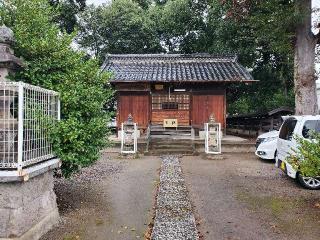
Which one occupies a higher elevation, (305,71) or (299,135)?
(305,71)

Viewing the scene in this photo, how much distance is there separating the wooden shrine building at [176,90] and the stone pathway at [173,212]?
→ 920 centimetres

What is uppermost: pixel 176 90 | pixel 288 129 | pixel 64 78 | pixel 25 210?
pixel 176 90

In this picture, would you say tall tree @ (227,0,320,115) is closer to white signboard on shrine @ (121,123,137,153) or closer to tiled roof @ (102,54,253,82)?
tiled roof @ (102,54,253,82)

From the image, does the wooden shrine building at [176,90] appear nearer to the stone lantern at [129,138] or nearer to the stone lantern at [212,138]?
the stone lantern at [129,138]

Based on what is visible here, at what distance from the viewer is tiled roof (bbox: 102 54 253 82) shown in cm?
1900

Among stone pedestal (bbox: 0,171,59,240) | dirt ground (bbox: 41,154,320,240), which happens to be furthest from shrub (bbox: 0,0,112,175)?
dirt ground (bbox: 41,154,320,240)

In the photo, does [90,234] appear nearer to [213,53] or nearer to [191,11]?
[213,53]

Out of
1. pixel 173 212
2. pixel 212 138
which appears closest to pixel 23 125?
pixel 173 212

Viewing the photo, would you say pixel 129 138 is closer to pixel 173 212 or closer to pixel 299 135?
pixel 299 135

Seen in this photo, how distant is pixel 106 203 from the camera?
788 centimetres

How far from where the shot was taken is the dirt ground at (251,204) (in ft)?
19.8

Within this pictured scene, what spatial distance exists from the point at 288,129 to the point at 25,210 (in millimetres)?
7491

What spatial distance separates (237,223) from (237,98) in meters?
20.1

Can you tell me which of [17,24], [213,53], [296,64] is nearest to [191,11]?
[213,53]
